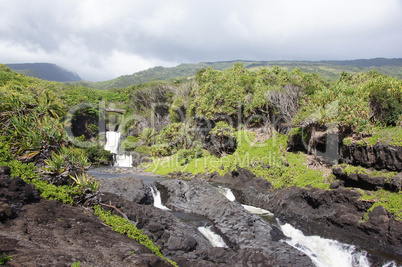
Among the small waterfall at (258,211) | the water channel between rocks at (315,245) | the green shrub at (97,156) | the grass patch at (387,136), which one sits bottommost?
the green shrub at (97,156)

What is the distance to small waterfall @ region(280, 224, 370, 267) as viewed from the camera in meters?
11.5

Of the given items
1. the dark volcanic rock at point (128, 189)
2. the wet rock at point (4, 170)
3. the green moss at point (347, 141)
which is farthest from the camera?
the green moss at point (347, 141)

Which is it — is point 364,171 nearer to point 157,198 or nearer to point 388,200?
point 388,200

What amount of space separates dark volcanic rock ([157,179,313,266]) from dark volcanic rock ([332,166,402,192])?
6.86 meters

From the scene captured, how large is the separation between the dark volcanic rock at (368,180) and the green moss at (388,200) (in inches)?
17.3

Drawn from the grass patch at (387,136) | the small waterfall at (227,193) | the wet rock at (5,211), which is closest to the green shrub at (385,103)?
the grass patch at (387,136)

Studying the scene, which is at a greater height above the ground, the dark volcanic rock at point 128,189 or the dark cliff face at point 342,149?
the dark cliff face at point 342,149

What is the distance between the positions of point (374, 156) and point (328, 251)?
8084 mm

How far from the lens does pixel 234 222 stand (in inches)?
531

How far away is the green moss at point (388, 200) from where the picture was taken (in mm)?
13203

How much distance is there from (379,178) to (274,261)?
386 inches

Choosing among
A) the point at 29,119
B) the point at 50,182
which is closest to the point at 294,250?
the point at 50,182

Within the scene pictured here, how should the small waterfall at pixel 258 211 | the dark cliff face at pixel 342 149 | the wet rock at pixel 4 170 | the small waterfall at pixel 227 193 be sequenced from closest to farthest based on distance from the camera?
the wet rock at pixel 4 170 < the dark cliff face at pixel 342 149 < the small waterfall at pixel 258 211 < the small waterfall at pixel 227 193

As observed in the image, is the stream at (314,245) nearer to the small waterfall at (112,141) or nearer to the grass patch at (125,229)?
the grass patch at (125,229)
